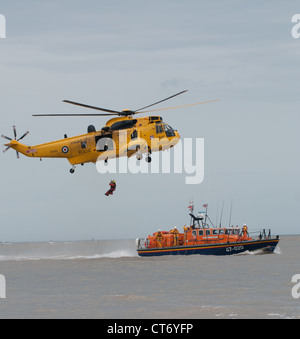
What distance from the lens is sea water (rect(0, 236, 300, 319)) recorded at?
1235 inches

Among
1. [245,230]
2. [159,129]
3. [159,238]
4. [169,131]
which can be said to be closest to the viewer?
[159,129]

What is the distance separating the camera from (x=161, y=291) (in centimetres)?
3938

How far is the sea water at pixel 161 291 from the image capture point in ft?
103

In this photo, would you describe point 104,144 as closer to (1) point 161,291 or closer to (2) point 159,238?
(1) point 161,291

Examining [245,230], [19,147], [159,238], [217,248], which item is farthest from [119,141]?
[245,230]

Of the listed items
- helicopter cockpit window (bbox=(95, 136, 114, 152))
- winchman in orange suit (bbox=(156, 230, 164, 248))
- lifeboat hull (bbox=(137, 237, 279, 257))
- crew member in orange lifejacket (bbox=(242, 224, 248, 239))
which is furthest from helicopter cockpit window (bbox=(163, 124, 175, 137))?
winchman in orange suit (bbox=(156, 230, 164, 248))

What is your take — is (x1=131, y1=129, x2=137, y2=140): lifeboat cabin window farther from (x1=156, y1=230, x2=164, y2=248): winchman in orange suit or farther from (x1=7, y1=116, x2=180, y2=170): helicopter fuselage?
(x1=156, y1=230, x2=164, y2=248): winchman in orange suit

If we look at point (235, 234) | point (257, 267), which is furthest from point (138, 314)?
point (235, 234)

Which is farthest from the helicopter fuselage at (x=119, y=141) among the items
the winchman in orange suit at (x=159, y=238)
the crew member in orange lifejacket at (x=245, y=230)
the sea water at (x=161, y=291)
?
the winchman in orange suit at (x=159, y=238)

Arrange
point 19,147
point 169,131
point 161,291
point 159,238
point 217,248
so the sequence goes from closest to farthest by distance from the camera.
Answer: point 161,291 → point 169,131 → point 19,147 → point 217,248 → point 159,238

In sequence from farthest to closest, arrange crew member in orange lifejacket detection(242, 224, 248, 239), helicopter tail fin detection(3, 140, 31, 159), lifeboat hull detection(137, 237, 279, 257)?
crew member in orange lifejacket detection(242, 224, 248, 239)
lifeboat hull detection(137, 237, 279, 257)
helicopter tail fin detection(3, 140, 31, 159)

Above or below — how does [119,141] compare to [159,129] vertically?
below

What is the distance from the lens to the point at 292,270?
168 ft
